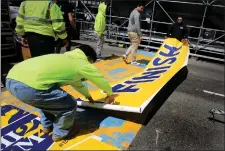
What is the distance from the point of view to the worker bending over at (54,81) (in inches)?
104

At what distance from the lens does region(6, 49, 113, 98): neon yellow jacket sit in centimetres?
265

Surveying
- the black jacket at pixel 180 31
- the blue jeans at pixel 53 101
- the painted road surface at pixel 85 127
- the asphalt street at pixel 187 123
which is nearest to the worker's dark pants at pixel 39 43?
the painted road surface at pixel 85 127

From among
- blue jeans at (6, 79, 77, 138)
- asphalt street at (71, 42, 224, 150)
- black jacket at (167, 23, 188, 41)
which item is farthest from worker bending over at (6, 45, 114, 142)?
black jacket at (167, 23, 188, 41)

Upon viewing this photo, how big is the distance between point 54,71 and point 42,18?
1637mm

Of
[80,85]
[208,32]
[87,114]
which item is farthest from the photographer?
[208,32]

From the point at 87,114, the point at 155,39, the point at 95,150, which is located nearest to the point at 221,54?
the point at 155,39

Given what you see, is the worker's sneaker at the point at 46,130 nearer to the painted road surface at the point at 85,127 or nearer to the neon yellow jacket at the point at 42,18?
the painted road surface at the point at 85,127

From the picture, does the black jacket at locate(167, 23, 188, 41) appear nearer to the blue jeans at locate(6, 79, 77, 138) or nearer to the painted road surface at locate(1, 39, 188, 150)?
the painted road surface at locate(1, 39, 188, 150)

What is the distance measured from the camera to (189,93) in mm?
5160

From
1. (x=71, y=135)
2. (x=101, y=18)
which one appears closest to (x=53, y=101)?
(x=71, y=135)

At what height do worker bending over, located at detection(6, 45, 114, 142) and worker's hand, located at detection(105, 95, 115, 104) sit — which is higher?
worker bending over, located at detection(6, 45, 114, 142)

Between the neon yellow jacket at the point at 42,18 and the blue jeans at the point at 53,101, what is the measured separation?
154 cm

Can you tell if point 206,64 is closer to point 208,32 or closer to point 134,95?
point 208,32

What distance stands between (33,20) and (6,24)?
293 centimetres
